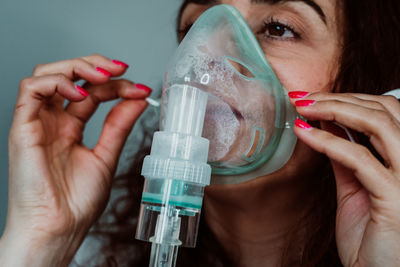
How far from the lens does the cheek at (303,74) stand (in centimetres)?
107

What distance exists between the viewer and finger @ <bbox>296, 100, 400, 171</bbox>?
0.80m

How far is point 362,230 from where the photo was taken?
88 centimetres

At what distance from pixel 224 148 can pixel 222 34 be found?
268mm

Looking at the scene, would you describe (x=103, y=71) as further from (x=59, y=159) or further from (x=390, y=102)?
(x=390, y=102)

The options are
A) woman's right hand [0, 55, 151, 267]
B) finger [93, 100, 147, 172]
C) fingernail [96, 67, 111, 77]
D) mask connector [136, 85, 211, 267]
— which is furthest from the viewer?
finger [93, 100, 147, 172]

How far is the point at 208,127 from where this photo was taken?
3.07 feet

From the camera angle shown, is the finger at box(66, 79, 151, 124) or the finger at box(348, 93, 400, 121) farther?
the finger at box(66, 79, 151, 124)

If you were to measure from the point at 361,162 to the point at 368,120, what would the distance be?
0.08 metres

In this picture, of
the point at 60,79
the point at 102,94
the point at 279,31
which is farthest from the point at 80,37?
the point at 279,31

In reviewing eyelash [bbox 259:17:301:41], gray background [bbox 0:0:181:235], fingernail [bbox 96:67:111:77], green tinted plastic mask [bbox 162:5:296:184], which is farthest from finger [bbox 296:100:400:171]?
gray background [bbox 0:0:181:235]

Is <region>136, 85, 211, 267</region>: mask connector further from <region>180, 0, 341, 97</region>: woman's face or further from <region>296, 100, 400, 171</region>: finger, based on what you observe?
<region>180, 0, 341, 97</region>: woman's face

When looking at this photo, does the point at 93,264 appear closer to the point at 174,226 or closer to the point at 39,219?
the point at 39,219

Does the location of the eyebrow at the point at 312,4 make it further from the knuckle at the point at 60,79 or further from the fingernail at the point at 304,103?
the knuckle at the point at 60,79

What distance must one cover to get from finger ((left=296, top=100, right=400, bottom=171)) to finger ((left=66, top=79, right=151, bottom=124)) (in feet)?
1.92
